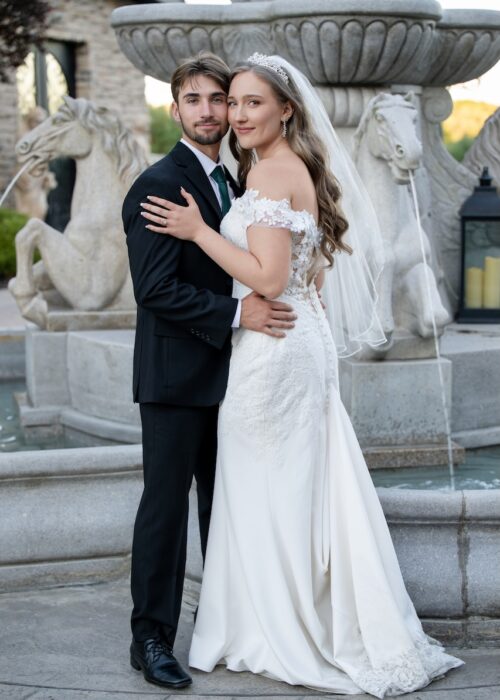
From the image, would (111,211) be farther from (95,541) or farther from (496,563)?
(496,563)

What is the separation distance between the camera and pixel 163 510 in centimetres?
365

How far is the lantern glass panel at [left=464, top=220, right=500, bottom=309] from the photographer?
6980 millimetres

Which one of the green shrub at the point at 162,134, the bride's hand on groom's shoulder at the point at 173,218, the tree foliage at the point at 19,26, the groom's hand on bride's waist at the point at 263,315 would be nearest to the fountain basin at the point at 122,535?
the groom's hand on bride's waist at the point at 263,315

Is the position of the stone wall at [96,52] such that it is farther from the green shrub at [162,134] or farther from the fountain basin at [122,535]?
the fountain basin at [122,535]

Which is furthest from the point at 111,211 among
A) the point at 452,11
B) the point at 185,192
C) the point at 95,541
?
the point at 185,192

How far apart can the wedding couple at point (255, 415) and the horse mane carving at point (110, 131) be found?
2854 millimetres

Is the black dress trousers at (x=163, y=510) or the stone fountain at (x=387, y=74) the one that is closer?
the black dress trousers at (x=163, y=510)

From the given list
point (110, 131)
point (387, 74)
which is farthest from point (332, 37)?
point (110, 131)

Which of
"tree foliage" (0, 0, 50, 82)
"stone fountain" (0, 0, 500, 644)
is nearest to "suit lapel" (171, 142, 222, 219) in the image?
"stone fountain" (0, 0, 500, 644)

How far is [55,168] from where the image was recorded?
25547 mm

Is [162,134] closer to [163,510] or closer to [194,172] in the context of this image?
[194,172]

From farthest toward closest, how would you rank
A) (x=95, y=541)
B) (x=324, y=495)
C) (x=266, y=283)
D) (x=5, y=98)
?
(x=5, y=98) < (x=95, y=541) < (x=324, y=495) < (x=266, y=283)

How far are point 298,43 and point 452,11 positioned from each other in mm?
973

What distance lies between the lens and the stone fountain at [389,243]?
4586mm
